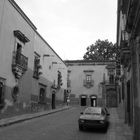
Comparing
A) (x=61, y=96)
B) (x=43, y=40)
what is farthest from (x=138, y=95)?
(x=61, y=96)

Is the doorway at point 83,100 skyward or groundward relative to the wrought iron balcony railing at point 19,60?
groundward

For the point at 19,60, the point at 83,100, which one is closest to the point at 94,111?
the point at 19,60

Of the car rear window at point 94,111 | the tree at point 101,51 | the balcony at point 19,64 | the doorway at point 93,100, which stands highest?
the tree at point 101,51

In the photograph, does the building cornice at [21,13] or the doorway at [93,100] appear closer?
the building cornice at [21,13]

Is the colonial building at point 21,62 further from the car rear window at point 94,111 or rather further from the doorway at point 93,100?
the doorway at point 93,100

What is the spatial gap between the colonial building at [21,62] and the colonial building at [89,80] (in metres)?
17.3

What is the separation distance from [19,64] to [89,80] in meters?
28.2

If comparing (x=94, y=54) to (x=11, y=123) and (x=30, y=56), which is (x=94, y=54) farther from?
(x=11, y=123)

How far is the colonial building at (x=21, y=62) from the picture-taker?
1692 centimetres

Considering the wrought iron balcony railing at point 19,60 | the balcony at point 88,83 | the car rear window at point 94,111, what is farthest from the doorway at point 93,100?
the car rear window at point 94,111

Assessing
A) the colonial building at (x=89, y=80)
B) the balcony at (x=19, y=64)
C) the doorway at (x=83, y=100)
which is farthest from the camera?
the doorway at (x=83, y=100)

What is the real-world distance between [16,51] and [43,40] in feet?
26.2

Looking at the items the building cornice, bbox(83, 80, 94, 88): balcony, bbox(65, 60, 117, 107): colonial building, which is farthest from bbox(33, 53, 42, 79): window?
bbox(83, 80, 94, 88): balcony

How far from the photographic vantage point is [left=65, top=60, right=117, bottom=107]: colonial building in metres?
44.5
